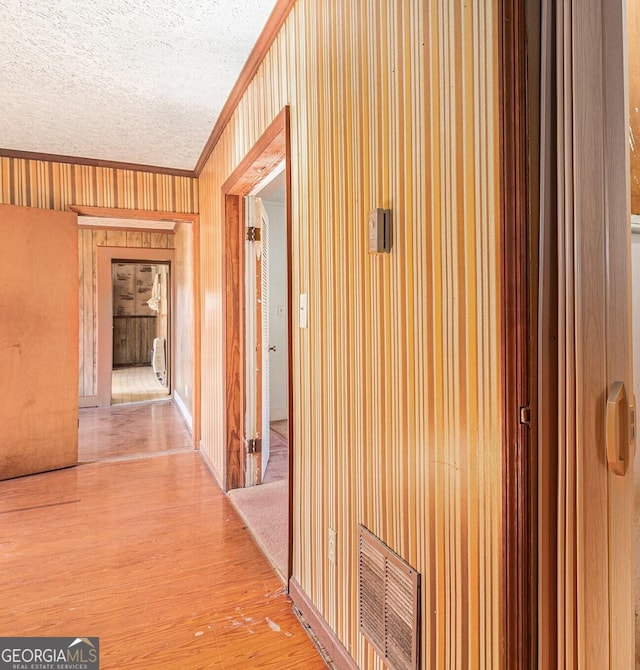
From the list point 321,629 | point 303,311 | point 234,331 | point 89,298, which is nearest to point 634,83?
point 303,311

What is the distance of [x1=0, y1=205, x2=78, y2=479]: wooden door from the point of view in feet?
11.4

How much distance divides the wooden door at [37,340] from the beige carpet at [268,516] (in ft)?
5.46

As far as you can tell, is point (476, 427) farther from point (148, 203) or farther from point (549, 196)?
point (148, 203)

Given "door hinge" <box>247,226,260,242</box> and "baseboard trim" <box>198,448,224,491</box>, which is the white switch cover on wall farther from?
"baseboard trim" <box>198,448,224,491</box>

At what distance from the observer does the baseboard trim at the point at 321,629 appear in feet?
4.96

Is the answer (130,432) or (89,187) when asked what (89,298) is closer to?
(130,432)

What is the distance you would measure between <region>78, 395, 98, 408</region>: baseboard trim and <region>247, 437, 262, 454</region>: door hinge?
13.0ft

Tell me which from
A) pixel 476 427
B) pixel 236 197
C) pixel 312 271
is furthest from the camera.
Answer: pixel 236 197

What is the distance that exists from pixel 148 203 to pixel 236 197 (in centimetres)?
134

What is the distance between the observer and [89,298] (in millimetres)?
6391

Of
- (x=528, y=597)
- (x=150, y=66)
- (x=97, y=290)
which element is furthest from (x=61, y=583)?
(x=97, y=290)

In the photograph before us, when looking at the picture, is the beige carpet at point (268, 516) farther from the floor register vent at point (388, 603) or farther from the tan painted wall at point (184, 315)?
the tan painted wall at point (184, 315)

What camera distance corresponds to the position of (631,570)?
893 mm

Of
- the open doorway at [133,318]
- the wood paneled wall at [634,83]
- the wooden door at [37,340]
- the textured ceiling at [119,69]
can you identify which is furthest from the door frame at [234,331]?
the open doorway at [133,318]
